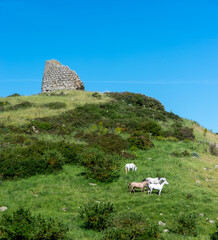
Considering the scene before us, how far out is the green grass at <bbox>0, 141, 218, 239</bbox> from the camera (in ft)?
35.3

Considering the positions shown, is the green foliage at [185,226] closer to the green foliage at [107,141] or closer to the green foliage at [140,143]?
the green foliage at [107,141]

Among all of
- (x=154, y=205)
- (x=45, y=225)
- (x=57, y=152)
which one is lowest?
(x=45, y=225)

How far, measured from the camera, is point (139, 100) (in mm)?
45656

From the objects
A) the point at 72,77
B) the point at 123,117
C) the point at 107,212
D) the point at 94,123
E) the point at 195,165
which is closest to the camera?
the point at 107,212

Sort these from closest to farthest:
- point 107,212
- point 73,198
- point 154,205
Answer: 1. point 107,212
2. point 154,205
3. point 73,198

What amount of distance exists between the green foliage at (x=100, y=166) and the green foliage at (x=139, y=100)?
28.2m

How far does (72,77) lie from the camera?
51.5 meters

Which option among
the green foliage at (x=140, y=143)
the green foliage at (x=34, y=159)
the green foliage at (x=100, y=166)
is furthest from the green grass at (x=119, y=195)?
the green foliage at (x=140, y=143)

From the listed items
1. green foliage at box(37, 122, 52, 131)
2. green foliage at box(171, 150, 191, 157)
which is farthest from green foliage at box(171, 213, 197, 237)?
green foliage at box(37, 122, 52, 131)

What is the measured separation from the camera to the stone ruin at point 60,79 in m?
51.3

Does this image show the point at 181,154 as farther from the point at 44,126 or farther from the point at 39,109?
the point at 39,109

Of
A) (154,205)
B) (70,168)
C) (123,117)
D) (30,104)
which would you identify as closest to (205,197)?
(154,205)

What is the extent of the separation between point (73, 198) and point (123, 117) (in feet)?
71.0

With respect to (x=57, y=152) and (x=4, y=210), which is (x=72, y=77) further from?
(x=4, y=210)
